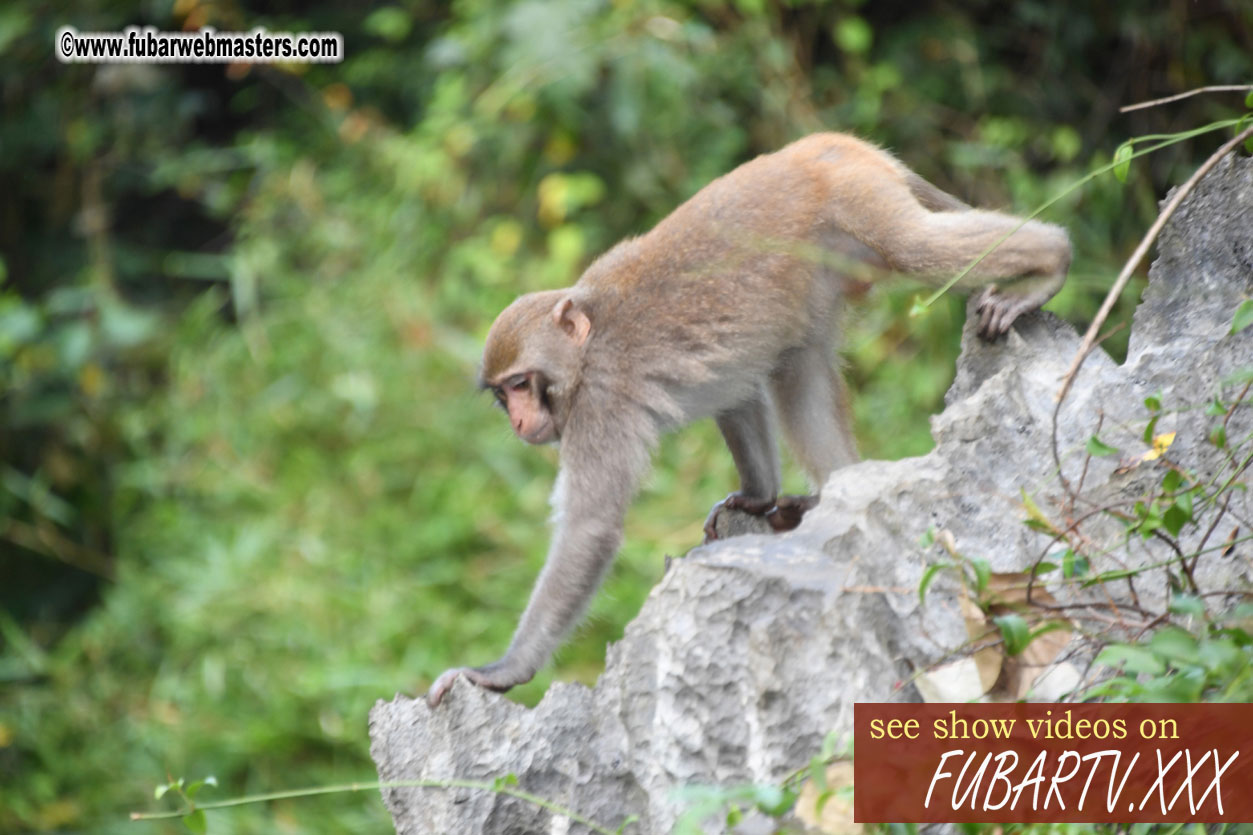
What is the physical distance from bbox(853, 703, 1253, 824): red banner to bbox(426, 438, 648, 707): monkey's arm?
4.30ft

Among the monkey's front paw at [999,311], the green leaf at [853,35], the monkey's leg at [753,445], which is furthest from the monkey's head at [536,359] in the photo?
the green leaf at [853,35]

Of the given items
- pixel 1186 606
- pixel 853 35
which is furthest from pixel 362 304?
pixel 1186 606

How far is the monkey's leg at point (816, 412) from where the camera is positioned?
370 cm

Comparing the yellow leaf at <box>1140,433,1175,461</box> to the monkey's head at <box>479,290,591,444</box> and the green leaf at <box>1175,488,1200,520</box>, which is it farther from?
the monkey's head at <box>479,290,591,444</box>

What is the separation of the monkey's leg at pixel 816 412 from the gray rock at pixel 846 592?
81cm

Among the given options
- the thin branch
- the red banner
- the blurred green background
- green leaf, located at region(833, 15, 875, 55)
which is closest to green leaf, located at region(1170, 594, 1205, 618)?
the red banner

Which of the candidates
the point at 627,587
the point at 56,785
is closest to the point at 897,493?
the point at 627,587

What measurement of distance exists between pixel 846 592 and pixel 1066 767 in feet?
1.46

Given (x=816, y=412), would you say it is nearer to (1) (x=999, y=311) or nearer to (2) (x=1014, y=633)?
(1) (x=999, y=311)

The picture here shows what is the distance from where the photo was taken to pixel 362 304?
6.84 metres

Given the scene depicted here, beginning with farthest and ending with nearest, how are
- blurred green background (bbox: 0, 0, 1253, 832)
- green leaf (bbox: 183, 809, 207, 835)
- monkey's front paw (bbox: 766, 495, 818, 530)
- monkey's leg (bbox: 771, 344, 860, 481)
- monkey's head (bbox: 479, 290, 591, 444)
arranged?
blurred green background (bbox: 0, 0, 1253, 832) < monkey's leg (bbox: 771, 344, 860, 481) < monkey's head (bbox: 479, 290, 591, 444) < monkey's front paw (bbox: 766, 495, 818, 530) < green leaf (bbox: 183, 809, 207, 835)

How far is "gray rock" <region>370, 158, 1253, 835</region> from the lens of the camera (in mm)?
2277

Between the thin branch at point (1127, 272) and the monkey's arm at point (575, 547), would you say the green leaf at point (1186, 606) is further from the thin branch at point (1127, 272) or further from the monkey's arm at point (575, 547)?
the monkey's arm at point (575, 547)

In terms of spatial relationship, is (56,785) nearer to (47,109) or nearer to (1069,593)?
(47,109)
